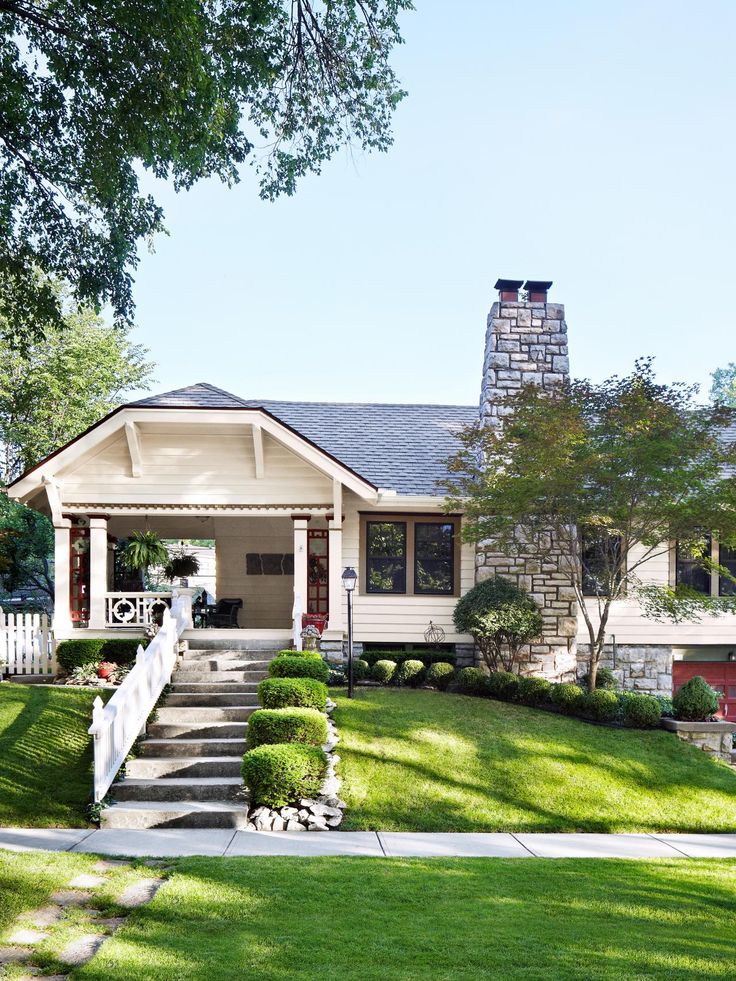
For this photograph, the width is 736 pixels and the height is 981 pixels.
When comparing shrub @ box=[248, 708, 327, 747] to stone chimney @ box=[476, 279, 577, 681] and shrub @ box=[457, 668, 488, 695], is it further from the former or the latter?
stone chimney @ box=[476, 279, 577, 681]

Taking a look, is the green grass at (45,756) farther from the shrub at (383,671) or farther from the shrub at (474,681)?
the shrub at (474,681)

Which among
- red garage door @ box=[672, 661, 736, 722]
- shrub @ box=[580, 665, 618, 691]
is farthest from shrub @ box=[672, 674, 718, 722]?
red garage door @ box=[672, 661, 736, 722]

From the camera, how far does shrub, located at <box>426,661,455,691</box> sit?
14.9 meters

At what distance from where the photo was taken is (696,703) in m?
13.2

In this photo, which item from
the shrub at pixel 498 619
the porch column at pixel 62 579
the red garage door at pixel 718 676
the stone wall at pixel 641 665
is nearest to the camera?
the shrub at pixel 498 619

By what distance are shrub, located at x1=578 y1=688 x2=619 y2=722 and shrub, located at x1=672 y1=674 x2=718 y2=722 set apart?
95 centimetres

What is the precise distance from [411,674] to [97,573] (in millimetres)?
5977

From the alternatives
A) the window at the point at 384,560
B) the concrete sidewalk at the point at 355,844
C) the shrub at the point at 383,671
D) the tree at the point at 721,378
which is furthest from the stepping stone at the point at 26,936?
the tree at the point at 721,378

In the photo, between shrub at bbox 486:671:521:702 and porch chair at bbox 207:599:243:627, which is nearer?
shrub at bbox 486:671:521:702

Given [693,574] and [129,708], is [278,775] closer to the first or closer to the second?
[129,708]

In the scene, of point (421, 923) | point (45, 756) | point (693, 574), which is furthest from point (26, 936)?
point (693, 574)

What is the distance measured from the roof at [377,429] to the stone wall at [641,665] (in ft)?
15.7

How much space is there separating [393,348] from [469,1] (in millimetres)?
17837

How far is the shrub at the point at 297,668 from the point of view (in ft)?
40.0
